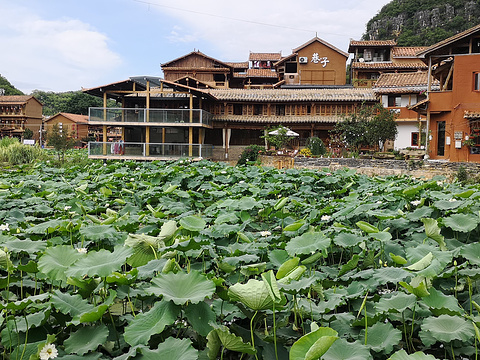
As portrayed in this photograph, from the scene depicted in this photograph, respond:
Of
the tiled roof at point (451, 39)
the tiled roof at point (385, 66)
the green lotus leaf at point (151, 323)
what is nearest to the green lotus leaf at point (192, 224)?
the green lotus leaf at point (151, 323)

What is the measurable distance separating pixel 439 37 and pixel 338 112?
109 ft

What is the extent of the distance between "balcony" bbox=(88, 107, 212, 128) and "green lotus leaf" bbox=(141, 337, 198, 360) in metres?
22.5

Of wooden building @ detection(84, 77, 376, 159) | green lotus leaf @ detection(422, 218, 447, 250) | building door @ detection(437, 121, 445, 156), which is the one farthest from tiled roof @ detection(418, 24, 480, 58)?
green lotus leaf @ detection(422, 218, 447, 250)

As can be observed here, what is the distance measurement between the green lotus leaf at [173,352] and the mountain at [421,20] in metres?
58.0

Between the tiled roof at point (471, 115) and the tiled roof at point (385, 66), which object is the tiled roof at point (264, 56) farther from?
the tiled roof at point (471, 115)

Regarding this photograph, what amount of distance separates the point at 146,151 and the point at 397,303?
22.5m

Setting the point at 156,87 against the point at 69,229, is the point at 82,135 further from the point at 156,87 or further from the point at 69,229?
the point at 69,229

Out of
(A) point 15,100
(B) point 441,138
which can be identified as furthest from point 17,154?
(A) point 15,100

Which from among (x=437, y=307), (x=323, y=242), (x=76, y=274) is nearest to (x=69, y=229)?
(x=76, y=274)

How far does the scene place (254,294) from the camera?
1.80m

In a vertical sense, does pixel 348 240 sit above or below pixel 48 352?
above

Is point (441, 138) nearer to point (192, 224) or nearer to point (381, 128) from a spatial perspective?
point (381, 128)

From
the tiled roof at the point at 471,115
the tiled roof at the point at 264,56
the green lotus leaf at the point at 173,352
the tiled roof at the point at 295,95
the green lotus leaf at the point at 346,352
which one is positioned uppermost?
the tiled roof at the point at 264,56

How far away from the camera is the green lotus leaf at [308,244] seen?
2.68 m
